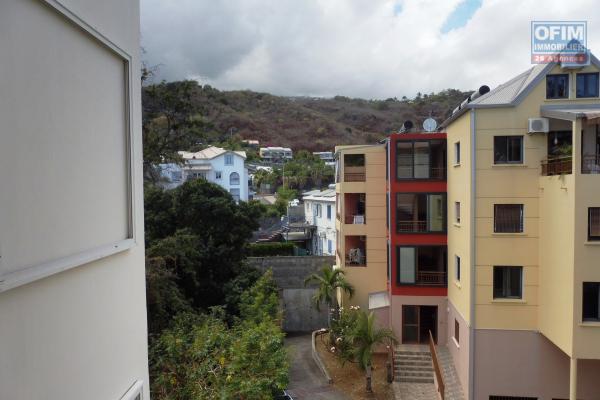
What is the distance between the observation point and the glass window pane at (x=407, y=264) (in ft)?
58.2

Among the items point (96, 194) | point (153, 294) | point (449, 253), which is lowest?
point (153, 294)

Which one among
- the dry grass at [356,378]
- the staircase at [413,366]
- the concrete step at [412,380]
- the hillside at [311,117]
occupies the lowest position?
the dry grass at [356,378]

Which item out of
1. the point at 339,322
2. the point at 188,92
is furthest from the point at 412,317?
the point at 188,92

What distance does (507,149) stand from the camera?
13.6 m

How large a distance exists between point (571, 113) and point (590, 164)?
56.0 inches

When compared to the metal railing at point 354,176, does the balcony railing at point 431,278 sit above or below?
below

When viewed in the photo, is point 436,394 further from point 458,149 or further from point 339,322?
point 458,149

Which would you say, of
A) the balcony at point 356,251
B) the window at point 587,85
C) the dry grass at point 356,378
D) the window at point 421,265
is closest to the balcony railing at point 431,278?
the window at point 421,265

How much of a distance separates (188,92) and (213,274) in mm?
10283

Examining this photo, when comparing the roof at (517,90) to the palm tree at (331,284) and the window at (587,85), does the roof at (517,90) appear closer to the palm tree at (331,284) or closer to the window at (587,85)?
the window at (587,85)

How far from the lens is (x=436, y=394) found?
14805 millimetres

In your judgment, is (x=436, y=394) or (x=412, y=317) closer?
(x=436, y=394)

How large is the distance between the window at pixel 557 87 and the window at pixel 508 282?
5.39 meters

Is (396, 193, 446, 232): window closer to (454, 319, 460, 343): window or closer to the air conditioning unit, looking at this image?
(454, 319, 460, 343): window
